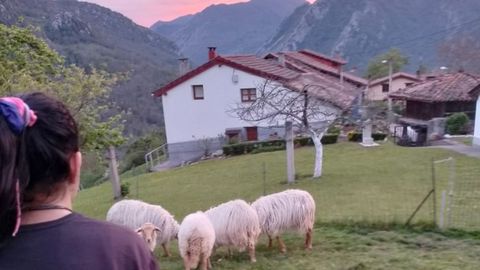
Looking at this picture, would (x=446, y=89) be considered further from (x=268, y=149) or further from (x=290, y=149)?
(x=290, y=149)

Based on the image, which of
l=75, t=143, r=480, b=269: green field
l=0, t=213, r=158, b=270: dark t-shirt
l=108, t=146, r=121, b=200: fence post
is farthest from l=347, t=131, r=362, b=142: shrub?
l=0, t=213, r=158, b=270: dark t-shirt

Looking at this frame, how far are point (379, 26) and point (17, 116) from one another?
98525 millimetres

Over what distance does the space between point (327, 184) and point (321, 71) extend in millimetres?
25459

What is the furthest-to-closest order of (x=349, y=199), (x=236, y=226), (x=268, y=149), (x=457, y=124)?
(x=457, y=124) → (x=268, y=149) → (x=349, y=199) → (x=236, y=226)

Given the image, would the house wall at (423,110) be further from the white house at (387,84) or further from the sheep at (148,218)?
the sheep at (148,218)

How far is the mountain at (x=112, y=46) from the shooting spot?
52812 mm

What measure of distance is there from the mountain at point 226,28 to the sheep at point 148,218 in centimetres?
10497

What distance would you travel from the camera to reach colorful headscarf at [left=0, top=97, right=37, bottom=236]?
55.1 inches

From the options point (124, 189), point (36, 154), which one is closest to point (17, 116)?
point (36, 154)

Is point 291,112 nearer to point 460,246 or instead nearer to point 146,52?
point 460,246

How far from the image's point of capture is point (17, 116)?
1403 millimetres

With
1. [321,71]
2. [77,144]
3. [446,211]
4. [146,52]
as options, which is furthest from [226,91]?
[146,52]

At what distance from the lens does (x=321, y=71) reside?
3972 cm

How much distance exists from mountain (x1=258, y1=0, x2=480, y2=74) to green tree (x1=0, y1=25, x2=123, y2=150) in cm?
7631
